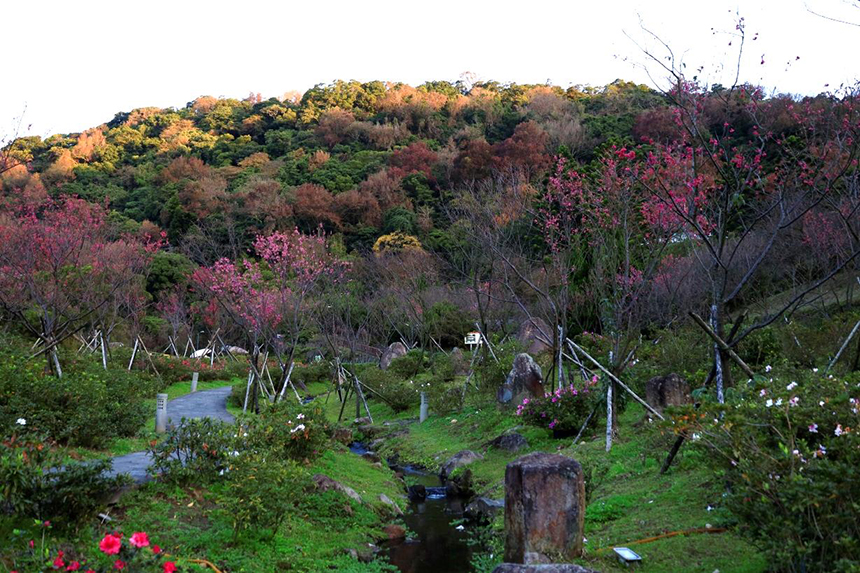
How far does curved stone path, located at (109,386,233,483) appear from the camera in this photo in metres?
9.37

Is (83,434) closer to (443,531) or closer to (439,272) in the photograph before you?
(443,531)

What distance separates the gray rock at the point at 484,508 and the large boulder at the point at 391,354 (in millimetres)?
15369

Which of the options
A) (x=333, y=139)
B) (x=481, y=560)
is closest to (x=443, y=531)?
(x=481, y=560)

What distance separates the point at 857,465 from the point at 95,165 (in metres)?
61.6

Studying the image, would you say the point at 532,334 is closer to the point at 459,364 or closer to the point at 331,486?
the point at 459,364

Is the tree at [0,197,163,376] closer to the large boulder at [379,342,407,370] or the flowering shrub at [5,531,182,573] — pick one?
the flowering shrub at [5,531,182,573]

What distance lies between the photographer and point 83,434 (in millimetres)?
10523

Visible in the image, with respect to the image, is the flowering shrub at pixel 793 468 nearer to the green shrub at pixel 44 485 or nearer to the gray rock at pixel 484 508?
the gray rock at pixel 484 508

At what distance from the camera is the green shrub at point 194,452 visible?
846 centimetres

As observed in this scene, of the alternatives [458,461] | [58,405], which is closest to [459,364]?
[458,461]

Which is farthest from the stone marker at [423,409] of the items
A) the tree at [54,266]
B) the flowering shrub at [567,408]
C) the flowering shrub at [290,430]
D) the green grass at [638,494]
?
the tree at [54,266]

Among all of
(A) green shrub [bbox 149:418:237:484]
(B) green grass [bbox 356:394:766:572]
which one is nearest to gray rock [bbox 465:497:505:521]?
(B) green grass [bbox 356:394:766:572]

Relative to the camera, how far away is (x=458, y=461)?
1271cm

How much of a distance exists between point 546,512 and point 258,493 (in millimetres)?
3237
